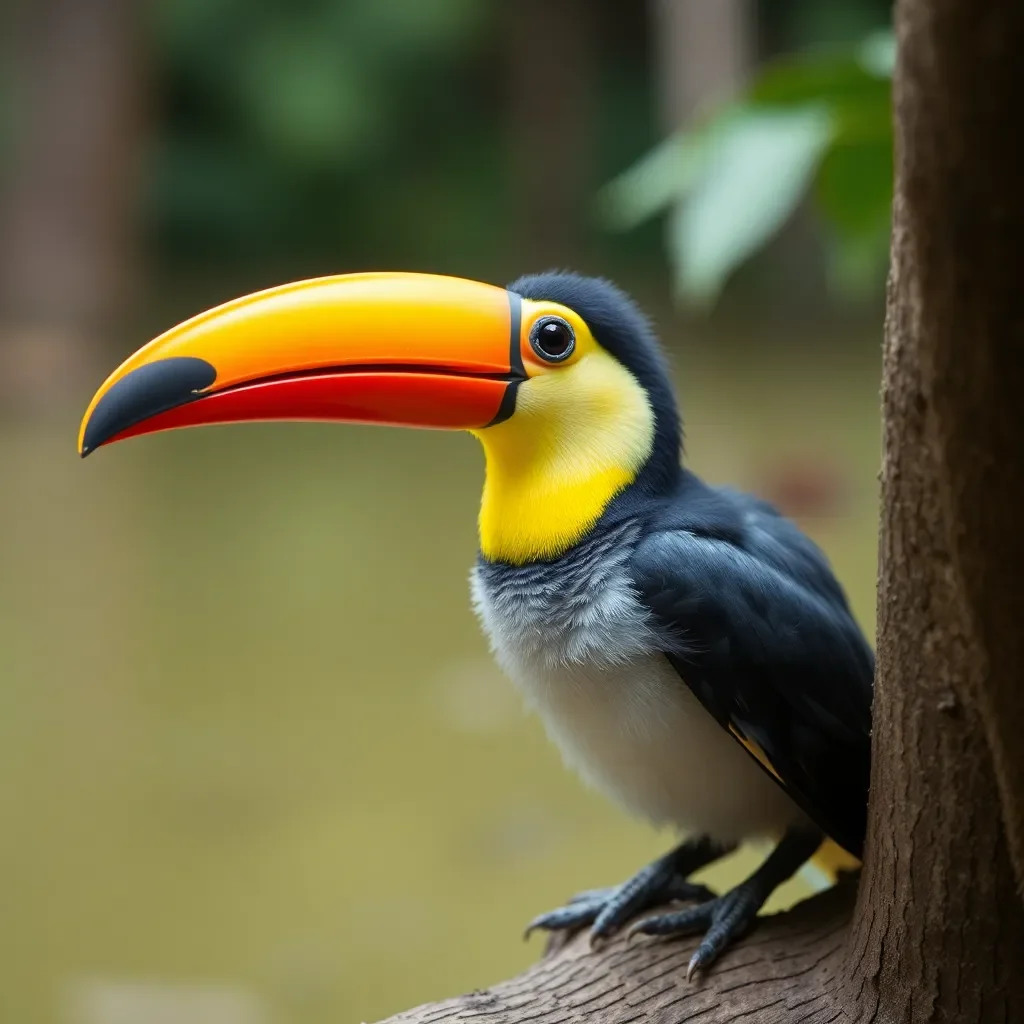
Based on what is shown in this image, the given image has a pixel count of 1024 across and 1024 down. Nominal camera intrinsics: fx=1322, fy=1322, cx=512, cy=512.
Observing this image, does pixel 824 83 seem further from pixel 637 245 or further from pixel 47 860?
pixel 637 245

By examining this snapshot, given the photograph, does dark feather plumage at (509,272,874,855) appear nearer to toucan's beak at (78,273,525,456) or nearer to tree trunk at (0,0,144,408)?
toucan's beak at (78,273,525,456)

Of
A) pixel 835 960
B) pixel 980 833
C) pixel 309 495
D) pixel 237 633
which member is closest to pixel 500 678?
pixel 237 633

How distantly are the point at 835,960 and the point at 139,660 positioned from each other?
249cm

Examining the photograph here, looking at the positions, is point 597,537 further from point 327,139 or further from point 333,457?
point 327,139

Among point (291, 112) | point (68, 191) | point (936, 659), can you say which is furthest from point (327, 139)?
point (936, 659)

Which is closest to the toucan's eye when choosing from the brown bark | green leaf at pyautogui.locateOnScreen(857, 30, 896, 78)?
green leaf at pyautogui.locateOnScreen(857, 30, 896, 78)

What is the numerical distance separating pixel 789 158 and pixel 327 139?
670 centimetres

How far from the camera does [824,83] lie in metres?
1.61

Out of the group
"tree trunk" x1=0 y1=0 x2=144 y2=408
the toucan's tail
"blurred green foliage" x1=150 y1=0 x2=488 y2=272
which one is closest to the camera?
the toucan's tail

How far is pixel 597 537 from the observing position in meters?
1.20

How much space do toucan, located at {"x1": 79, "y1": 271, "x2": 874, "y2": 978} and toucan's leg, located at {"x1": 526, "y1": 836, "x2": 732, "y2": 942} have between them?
33 mm

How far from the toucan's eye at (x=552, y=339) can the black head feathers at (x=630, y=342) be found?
1.3 inches

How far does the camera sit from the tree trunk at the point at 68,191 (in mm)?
5672

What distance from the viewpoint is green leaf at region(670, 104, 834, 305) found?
158cm
